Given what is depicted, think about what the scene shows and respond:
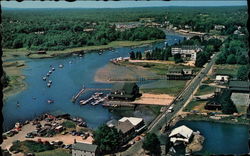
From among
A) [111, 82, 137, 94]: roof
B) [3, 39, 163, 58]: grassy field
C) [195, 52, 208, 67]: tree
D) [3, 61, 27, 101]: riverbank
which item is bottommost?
[3, 61, 27, 101]: riverbank

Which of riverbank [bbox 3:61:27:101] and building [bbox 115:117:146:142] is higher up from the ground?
building [bbox 115:117:146:142]

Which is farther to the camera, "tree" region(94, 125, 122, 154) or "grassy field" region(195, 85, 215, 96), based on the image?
"grassy field" region(195, 85, 215, 96)

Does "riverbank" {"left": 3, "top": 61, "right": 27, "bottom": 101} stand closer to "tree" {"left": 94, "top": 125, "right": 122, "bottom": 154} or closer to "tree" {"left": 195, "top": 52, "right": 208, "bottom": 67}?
"tree" {"left": 94, "top": 125, "right": 122, "bottom": 154}

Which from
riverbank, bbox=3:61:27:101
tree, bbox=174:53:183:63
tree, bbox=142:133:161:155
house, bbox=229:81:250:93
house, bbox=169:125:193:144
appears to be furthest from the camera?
tree, bbox=174:53:183:63

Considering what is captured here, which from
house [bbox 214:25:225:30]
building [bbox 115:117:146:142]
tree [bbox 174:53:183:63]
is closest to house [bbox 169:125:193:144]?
building [bbox 115:117:146:142]

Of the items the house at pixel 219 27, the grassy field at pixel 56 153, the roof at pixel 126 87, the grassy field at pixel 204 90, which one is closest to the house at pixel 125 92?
the roof at pixel 126 87

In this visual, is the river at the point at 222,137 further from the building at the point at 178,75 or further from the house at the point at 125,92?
the building at the point at 178,75
